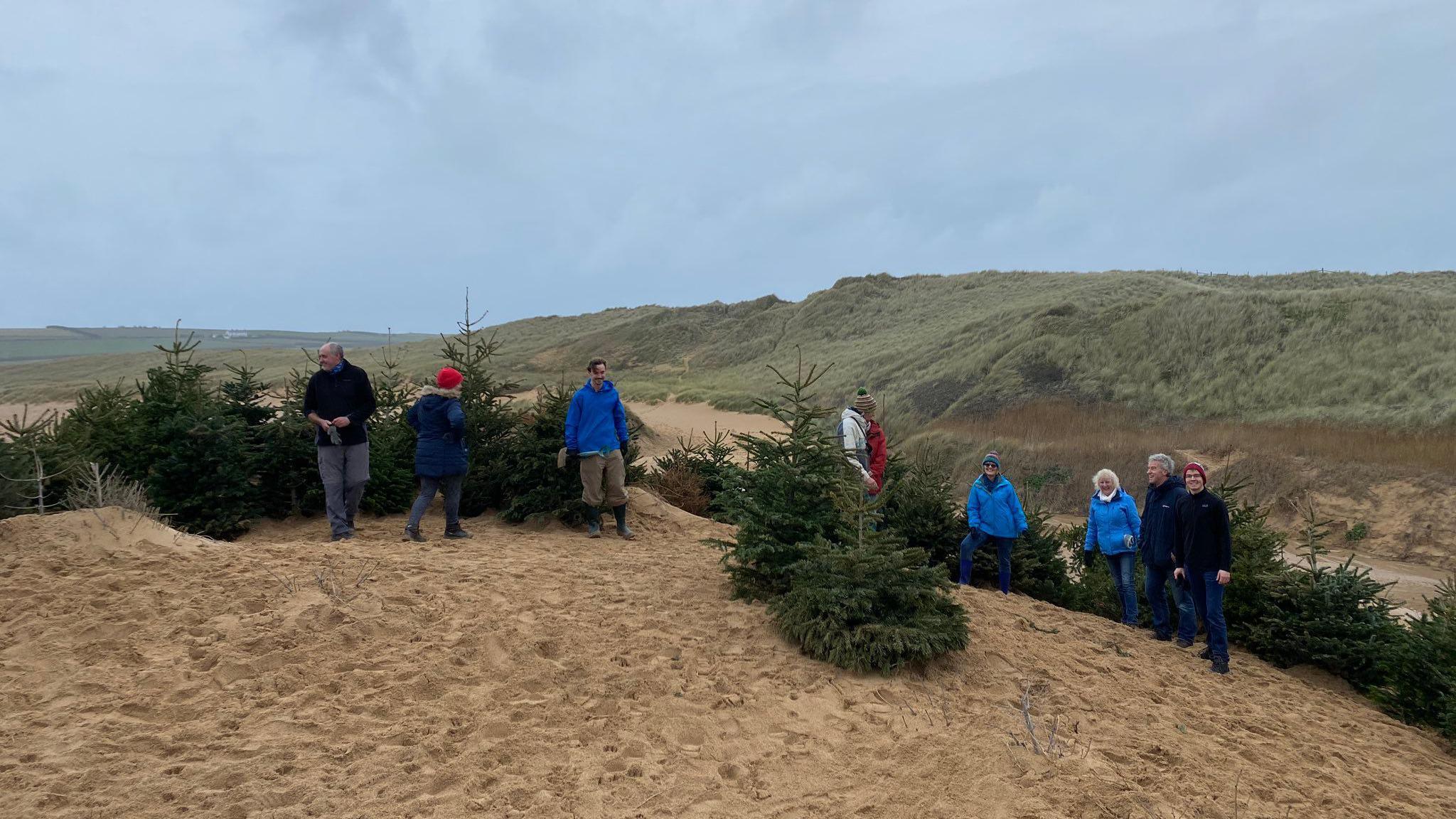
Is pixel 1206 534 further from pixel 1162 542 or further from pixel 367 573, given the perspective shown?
pixel 367 573

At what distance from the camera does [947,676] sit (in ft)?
18.1

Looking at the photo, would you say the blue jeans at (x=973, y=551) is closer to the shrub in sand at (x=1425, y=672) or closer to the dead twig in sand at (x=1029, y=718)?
the shrub in sand at (x=1425, y=672)

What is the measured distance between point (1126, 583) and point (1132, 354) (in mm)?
20112

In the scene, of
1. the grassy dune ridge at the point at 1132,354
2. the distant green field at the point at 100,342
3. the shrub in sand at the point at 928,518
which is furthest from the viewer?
the distant green field at the point at 100,342

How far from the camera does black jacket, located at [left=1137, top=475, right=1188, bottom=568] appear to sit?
7.22 m

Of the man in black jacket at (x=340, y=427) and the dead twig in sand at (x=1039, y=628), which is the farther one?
the man in black jacket at (x=340, y=427)

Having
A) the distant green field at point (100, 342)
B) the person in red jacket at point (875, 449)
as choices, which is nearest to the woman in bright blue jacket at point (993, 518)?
the person in red jacket at point (875, 449)

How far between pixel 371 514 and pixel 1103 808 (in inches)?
323

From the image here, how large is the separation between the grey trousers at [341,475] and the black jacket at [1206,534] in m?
7.53

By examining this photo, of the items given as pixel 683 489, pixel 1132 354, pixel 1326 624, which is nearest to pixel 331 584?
pixel 683 489

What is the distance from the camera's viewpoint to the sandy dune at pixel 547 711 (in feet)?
12.9

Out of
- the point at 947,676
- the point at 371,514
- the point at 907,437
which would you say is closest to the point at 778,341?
the point at 907,437

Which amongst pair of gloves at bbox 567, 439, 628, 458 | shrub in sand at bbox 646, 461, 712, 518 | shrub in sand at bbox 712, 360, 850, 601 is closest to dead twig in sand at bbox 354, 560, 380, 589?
pair of gloves at bbox 567, 439, 628, 458

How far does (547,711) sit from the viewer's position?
15.3 ft
